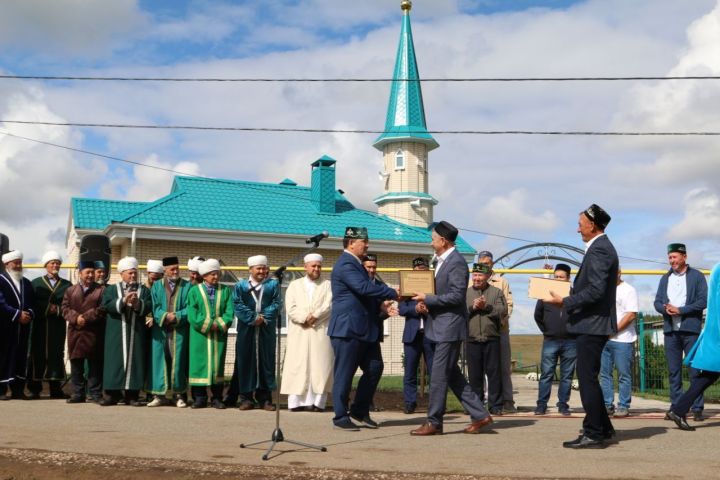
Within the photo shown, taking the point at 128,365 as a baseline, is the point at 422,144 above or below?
above

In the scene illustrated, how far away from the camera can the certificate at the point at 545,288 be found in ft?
27.8

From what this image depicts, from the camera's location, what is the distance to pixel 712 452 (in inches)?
284

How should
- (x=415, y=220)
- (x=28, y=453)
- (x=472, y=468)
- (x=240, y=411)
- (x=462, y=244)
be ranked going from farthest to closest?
(x=415, y=220) → (x=462, y=244) → (x=240, y=411) → (x=28, y=453) → (x=472, y=468)

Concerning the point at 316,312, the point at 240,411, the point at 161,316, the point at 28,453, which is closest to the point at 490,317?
the point at 316,312

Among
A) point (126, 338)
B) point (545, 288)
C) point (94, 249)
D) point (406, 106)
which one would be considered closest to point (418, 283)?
point (545, 288)

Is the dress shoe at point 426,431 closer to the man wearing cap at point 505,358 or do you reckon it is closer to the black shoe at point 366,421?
the black shoe at point 366,421

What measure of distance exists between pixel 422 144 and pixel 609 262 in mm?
26718

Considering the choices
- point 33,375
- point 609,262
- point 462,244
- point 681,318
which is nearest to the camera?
point 609,262

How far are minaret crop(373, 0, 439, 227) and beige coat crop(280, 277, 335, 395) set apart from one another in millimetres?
21230

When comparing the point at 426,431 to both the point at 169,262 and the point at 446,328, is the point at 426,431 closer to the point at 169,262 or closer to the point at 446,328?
the point at 446,328

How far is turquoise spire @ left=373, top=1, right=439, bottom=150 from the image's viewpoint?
1325 inches

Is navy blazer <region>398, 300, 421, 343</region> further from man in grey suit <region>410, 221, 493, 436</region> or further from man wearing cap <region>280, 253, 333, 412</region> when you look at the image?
man in grey suit <region>410, 221, 493, 436</region>

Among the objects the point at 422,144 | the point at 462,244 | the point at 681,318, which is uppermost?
the point at 422,144

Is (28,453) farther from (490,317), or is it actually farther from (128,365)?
(490,317)
